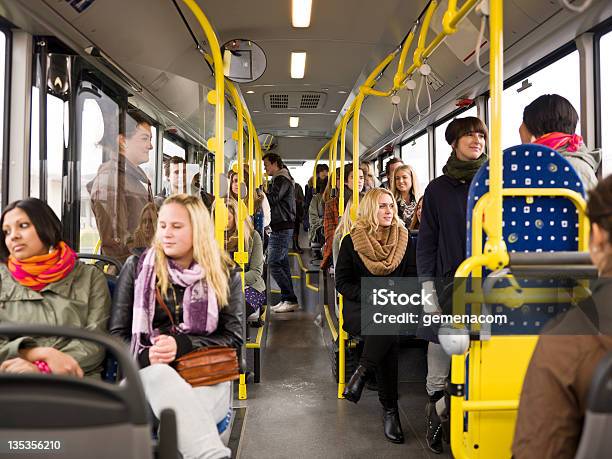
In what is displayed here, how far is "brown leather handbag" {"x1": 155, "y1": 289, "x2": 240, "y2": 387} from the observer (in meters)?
2.43

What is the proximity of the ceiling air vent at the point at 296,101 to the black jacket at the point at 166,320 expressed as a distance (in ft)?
19.1

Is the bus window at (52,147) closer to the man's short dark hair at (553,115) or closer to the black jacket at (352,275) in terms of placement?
the black jacket at (352,275)

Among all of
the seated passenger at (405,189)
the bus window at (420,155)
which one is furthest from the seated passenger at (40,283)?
the bus window at (420,155)

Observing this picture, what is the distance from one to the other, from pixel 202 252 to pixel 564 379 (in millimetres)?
1656

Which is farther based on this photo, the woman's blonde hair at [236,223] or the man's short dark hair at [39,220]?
the woman's blonde hair at [236,223]

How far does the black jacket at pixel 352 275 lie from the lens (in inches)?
163

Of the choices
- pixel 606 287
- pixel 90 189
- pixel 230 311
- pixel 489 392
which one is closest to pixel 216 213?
pixel 230 311

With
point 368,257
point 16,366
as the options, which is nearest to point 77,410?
point 16,366

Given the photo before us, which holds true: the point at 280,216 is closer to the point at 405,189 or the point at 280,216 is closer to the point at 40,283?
the point at 405,189

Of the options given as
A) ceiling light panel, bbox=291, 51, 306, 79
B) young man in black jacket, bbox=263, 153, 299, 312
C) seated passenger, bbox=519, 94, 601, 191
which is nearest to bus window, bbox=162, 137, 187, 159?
ceiling light panel, bbox=291, 51, 306, 79

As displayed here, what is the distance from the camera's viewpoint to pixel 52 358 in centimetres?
226

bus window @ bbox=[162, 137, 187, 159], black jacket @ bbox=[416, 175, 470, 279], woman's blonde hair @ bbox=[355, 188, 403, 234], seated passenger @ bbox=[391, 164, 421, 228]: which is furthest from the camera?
seated passenger @ bbox=[391, 164, 421, 228]

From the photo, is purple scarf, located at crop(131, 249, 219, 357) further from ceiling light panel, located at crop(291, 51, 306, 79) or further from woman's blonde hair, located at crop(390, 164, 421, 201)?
ceiling light panel, located at crop(291, 51, 306, 79)

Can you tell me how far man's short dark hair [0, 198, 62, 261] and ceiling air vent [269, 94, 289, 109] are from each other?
6.02m
